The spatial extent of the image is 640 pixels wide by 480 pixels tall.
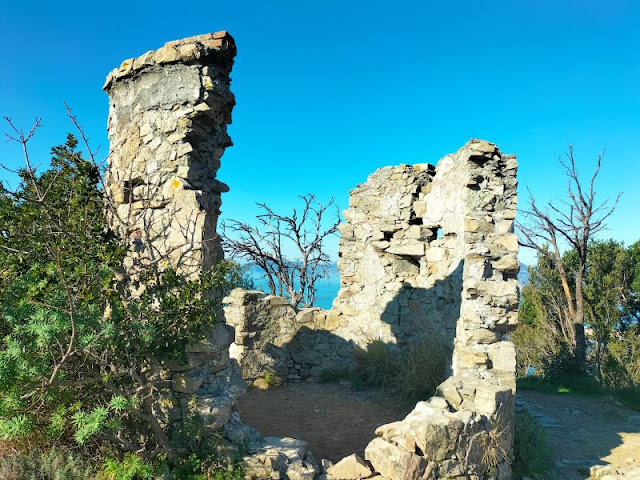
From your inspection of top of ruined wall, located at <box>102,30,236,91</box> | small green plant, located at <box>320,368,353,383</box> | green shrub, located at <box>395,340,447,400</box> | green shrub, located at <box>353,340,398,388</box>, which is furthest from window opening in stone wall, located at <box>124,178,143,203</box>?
small green plant, located at <box>320,368,353,383</box>

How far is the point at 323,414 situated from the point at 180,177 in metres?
4.23

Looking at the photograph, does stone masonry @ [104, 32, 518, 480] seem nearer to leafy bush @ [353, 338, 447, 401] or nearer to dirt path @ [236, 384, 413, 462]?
leafy bush @ [353, 338, 447, 401]

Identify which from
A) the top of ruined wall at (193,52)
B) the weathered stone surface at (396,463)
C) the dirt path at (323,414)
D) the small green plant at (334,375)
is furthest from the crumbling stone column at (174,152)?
the small green plant at (334,375)

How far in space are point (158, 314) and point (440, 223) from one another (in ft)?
17.9

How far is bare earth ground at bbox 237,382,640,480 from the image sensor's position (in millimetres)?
5410

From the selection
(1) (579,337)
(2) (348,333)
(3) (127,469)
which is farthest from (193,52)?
(1) (579,337)

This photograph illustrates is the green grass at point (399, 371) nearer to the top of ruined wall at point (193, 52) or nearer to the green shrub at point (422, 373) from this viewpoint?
the green shrub at point (422, 373)

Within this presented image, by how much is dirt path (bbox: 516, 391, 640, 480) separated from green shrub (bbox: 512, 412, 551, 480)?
0.57 ft

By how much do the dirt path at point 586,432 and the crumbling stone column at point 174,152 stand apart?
4.80 m

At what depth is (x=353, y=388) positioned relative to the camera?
7.66 m

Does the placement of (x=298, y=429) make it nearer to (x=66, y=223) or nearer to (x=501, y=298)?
(x=501, y=298)

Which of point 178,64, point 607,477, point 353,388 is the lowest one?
point 607,477

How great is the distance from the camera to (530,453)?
507cm

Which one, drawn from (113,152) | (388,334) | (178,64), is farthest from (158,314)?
(388,334)
